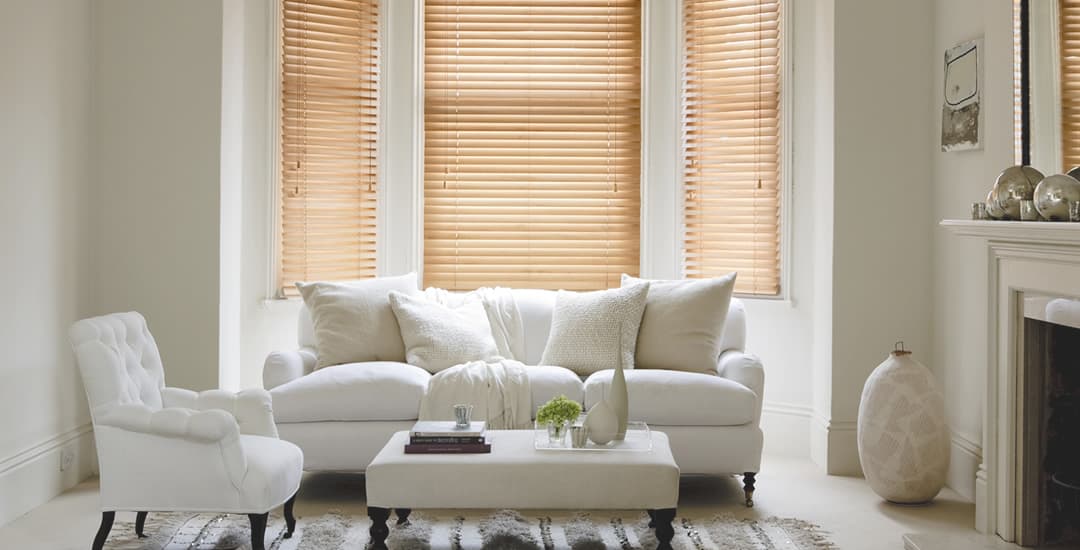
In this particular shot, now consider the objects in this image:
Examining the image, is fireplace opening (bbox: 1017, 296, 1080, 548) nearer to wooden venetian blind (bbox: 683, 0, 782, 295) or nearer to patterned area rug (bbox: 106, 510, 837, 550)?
patterned area rug (bbox: 106, 510, 837, 550)

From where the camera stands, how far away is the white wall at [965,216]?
4.27 metres

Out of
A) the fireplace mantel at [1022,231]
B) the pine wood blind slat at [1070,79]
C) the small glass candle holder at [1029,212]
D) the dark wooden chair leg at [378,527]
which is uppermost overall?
the pine wood blind slat at [1070,79]

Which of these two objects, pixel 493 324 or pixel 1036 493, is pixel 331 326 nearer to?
pixel 493 324

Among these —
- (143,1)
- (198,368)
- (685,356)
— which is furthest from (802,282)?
(143,1)

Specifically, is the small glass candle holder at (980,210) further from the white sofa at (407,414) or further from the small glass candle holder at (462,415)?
the small glass candle holder at (462,415)

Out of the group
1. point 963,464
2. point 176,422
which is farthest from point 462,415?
point 963,464

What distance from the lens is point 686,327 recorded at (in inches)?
202

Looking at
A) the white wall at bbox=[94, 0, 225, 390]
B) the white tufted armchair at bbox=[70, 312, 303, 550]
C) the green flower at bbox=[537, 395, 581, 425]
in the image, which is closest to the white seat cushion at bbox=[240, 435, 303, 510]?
the white tufted armchair at bbox=[70, 312, 303, 550]

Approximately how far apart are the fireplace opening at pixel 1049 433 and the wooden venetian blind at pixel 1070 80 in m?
0.55

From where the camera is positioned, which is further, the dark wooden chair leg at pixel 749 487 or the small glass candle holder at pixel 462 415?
the dark wooden chair leg at pixel 749 487

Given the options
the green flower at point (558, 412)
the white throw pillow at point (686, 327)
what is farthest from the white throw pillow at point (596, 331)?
the green flower at point (558, 412)

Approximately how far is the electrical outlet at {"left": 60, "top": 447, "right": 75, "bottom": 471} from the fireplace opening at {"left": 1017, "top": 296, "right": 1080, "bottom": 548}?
4.03m

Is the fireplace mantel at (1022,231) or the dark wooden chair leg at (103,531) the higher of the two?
the fireplace mantel at (1022,231)

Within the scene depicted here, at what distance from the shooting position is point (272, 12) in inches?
231
